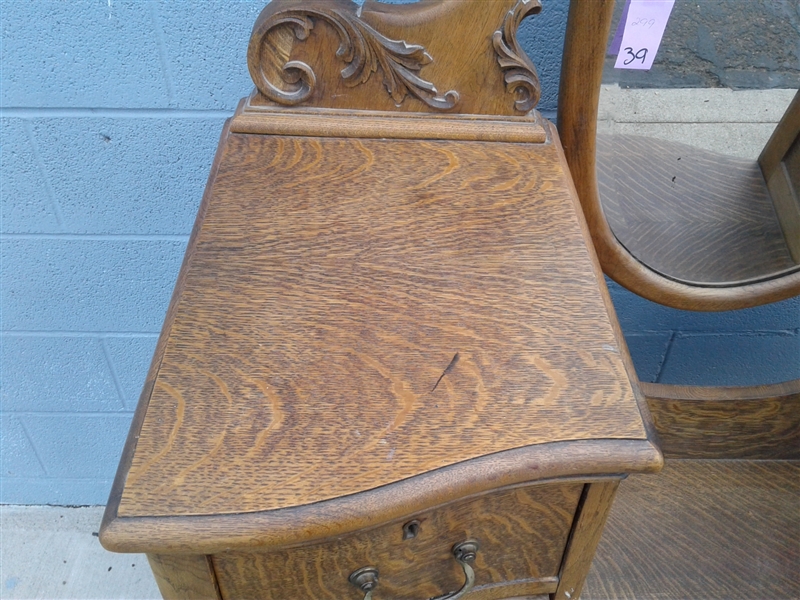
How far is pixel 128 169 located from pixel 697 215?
0.76 m

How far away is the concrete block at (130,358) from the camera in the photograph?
3.48 ft

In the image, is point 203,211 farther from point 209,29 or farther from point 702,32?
point 702,32

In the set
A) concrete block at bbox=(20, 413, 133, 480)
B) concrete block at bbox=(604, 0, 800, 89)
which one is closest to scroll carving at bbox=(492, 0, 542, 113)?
concrete block at bbox=(604, 0, 800, 89)

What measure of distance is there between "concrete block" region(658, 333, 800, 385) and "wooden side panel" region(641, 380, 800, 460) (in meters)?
0.23

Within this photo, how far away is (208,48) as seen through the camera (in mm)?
760

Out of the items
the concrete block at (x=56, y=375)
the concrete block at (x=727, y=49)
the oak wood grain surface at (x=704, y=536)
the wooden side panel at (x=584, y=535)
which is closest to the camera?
the wooden side panel at (x=584, y=535)

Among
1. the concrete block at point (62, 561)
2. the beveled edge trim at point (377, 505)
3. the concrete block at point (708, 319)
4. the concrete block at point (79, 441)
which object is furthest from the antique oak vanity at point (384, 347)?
the concrete block at point (62, 561)

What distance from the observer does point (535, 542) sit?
0.49 metres

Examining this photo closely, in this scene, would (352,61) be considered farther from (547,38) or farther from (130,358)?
(130,358)

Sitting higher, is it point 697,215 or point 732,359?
point 697,215

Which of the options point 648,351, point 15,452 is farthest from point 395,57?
point 15,452

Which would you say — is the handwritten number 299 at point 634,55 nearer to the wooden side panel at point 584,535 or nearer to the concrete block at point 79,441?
the wooden side panel at point 584,535

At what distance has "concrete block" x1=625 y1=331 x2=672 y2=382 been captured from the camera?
1096 millimetres

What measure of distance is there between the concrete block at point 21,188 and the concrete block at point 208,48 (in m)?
0.23
